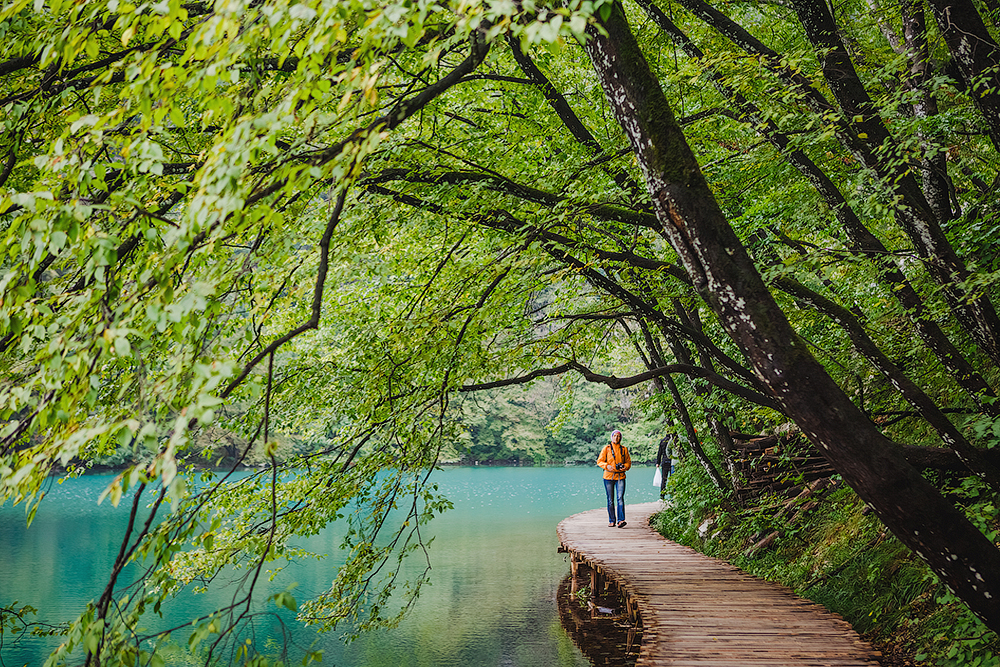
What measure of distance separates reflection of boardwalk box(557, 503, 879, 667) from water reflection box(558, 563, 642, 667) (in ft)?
2.64

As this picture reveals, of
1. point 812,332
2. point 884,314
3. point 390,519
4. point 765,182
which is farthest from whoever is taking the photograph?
point 390,519

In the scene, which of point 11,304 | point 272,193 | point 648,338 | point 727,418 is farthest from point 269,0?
point 727,418

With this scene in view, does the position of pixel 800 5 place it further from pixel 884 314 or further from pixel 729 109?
pixel 884 314

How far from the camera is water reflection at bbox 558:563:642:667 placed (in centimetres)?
939

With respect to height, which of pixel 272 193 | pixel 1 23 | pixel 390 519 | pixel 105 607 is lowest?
pixel 390 519

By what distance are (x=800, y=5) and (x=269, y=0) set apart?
13.1 feet

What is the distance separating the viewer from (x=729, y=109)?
5.66 meters

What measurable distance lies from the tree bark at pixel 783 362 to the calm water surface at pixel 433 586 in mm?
2592

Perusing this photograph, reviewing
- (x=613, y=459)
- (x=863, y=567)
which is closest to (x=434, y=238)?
(x=863, y=567)

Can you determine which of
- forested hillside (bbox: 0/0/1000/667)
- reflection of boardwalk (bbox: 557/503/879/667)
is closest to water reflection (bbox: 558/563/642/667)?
reflection of boardwalk (bbox: 557/503/879/667)

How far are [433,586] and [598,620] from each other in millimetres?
3689

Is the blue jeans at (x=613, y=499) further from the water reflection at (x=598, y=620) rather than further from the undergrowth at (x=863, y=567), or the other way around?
the undergrowth at (x=863, y=567)

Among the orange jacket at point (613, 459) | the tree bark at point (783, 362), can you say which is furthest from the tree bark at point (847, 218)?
the orange jacket at point (613, 459)

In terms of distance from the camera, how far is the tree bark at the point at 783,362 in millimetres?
3271
